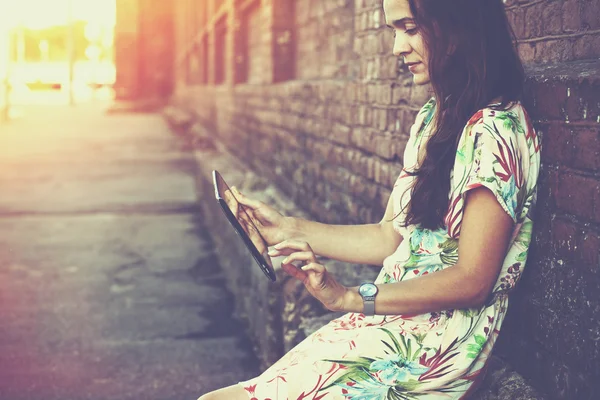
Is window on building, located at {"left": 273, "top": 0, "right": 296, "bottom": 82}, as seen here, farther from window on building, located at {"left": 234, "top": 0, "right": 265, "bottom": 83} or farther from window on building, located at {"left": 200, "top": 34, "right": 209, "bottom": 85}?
window on building, located at {"left": 200, "top": 34, "right": 209, "bottom": 85}

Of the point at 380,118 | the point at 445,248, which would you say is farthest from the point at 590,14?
the point at 380,118

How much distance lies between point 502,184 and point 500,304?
0.33 meters

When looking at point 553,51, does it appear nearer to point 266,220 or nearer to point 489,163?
point 489,163

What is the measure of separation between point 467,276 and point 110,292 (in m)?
3.54

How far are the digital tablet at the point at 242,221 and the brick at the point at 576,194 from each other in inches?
27.0

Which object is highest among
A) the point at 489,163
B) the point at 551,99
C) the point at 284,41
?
the point at 284,41

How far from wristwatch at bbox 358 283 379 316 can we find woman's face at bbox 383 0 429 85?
488 millimetres

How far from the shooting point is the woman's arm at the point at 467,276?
61.4 inches

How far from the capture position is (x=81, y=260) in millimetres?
5508

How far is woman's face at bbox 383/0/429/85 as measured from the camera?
1.72 meters

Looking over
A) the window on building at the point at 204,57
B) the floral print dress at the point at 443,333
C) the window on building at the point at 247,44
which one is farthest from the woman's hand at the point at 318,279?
the window on building at the point at 204,57

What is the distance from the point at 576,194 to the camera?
1.77m

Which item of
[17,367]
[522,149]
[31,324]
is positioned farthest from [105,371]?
[522,149]

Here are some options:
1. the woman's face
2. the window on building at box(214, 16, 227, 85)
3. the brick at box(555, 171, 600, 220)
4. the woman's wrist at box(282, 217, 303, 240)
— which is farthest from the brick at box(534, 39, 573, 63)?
the window on building at box(214, 16, 227, 85)
